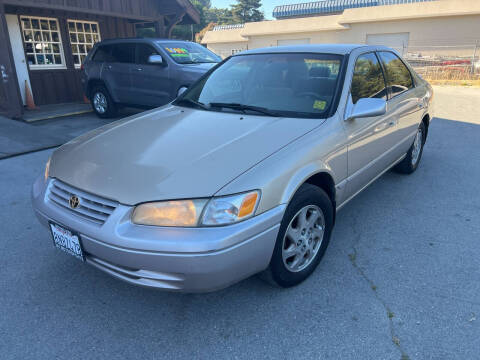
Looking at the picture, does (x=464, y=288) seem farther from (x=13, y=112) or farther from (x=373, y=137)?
(x=13, y=112)

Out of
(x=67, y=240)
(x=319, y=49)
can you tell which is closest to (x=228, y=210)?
(x=67, y=240)

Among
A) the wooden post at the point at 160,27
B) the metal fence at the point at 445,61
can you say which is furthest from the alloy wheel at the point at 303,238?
the metal fence at the point at 445,61

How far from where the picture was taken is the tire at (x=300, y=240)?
7.48ft

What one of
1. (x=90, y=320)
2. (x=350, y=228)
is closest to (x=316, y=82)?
(x=350, y=228)

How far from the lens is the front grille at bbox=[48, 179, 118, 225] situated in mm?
2059

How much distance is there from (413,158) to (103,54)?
7327mm

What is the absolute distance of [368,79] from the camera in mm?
3309

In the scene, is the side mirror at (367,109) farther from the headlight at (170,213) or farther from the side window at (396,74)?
the headlight at (170,213)

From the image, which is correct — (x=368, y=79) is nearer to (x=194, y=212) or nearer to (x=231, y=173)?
(x=231, y=173)

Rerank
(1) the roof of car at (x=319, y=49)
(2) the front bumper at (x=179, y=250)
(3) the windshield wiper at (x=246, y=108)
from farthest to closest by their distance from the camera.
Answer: (1) the roof of car at (x=319, y=49)
(3) the windshield wiper at (x=246, y=108)
(2) the front bumper at (x=179, y=250)

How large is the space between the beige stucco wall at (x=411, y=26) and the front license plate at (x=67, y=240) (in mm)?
27612

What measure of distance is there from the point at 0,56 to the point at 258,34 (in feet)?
89.5

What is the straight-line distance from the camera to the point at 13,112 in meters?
7.74

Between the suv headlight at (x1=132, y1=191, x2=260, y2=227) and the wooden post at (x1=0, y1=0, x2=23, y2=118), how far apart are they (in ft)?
23.9
